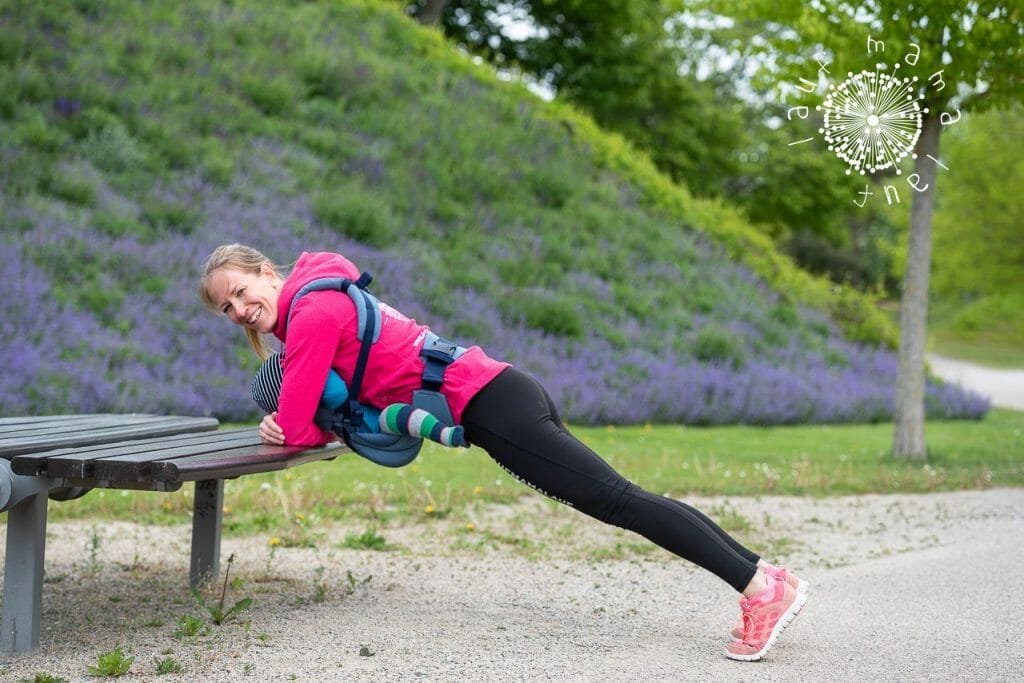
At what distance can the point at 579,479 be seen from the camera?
365cm

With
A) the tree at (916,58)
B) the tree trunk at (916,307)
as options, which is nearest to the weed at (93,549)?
the tree at (916,58)

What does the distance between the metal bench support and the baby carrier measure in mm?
1113

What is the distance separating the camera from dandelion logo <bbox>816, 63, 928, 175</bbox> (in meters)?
7.50

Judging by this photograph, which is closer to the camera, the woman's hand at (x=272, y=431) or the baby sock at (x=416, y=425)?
the baby sock at (x=416, y=425)

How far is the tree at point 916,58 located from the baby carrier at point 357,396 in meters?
4.98

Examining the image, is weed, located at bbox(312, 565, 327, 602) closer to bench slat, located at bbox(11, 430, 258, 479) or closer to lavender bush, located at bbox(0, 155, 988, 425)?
bench slat, located at bbox(11, 430, 258, 479)

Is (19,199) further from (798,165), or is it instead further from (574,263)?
(798,165)

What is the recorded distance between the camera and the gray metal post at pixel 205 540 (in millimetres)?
4625

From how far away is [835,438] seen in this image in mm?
11203

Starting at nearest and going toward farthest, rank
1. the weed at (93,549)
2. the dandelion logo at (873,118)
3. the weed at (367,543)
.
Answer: the weed at (93,549) < the weed at (367,543) < the dandelion logo at (873,118)

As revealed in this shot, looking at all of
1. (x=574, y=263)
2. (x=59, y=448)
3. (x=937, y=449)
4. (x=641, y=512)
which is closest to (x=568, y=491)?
(x=641, y=512)

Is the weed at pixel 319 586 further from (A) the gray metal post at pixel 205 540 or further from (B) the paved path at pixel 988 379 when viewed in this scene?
(B) the paved path at pixel 988 379

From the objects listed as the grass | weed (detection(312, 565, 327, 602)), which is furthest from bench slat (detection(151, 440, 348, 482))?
the grass

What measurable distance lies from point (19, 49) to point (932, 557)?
12.7m
